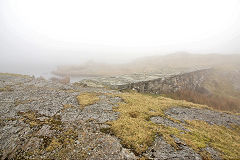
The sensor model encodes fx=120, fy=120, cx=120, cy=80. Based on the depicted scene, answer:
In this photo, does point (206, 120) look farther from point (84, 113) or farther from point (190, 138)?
point (84, 113)

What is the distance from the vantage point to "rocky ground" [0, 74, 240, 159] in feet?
19.1

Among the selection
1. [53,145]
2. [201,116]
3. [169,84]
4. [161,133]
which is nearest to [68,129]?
[53,145]

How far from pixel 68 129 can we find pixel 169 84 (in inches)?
769

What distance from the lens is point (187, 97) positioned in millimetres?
21562

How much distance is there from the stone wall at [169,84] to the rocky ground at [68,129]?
6403mm

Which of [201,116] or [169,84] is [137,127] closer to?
[201,116]

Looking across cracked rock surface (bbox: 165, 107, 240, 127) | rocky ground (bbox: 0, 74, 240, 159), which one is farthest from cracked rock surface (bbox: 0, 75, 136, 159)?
cracked rock surface (bbox: 165, 107, 240, 127)

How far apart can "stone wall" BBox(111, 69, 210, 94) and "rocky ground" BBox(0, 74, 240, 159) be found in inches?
252

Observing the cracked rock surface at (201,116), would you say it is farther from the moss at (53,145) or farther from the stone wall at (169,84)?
the moss at (53,145)

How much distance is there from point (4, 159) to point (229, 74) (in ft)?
183

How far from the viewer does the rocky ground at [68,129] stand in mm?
5809

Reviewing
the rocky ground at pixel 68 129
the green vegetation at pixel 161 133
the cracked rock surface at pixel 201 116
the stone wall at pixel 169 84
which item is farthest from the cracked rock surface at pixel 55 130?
the stone wall at pixel 169 84

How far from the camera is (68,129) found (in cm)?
747

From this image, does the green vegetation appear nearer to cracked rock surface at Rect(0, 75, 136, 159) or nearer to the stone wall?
cracked rock surface at Rect(0, 75, 136, 159)
